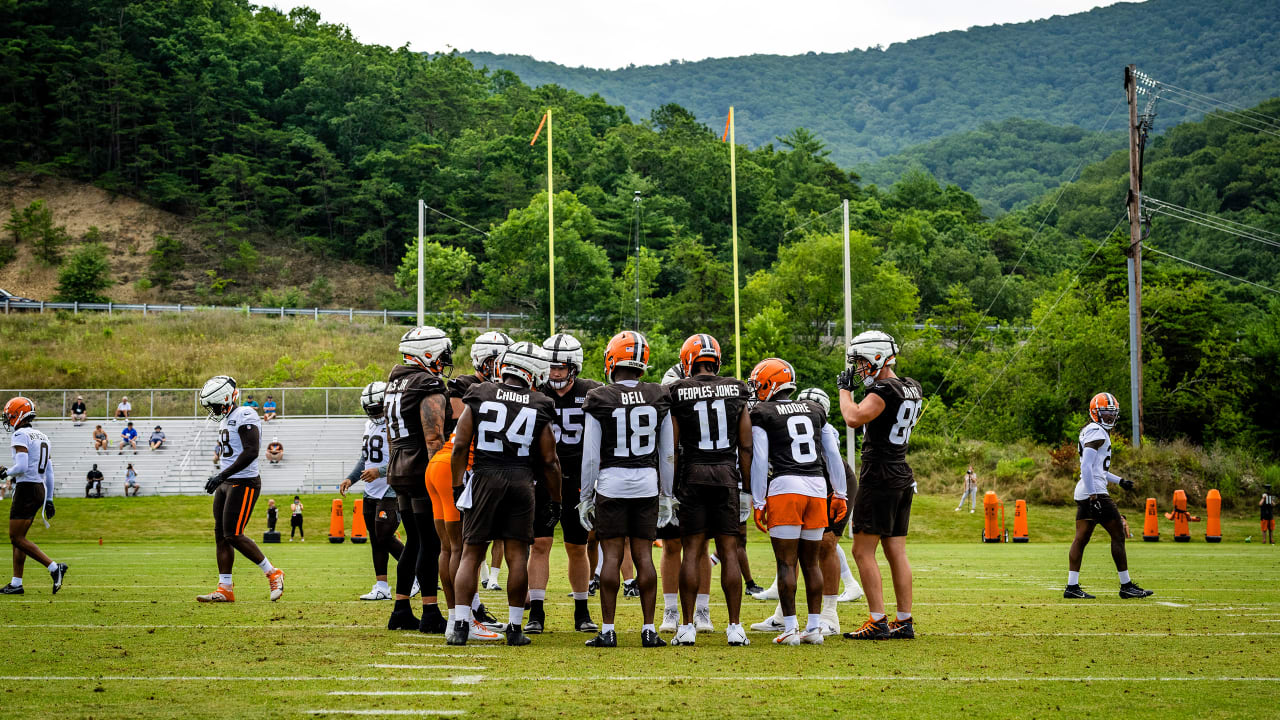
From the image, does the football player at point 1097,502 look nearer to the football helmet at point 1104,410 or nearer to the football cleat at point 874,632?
the football helmet at point 1104,410

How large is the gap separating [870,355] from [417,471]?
14.0ft

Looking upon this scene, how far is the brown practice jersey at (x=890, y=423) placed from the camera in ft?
33.0

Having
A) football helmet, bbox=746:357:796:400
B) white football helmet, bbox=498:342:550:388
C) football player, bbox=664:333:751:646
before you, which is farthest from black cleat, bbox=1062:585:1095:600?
white football helmet, bbox=498:342:550:388

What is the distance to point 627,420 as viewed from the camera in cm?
909

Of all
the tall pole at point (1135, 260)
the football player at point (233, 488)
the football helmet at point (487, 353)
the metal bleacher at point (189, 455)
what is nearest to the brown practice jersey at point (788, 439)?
the football helmet at point (487, 353)

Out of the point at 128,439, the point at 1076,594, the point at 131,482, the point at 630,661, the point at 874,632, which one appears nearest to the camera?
the point at 630,661

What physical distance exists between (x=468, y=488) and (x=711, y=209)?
3103 inches

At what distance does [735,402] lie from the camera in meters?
9.45

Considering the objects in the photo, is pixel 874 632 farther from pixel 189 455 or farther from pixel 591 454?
pixel 189 455

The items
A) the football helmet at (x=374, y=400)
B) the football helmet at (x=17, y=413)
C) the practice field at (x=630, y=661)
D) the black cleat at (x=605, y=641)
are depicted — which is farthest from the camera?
the football helmet at (x=17, y=413)

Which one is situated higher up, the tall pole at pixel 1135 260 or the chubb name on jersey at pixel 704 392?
the tall pole at pixel 1135 260

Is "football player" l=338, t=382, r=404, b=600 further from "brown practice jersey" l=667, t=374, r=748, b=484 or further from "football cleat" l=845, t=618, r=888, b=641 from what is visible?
"football cleat" l=845, t=618, r=888, b=641

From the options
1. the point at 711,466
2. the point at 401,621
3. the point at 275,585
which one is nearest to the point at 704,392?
the point at 711,466

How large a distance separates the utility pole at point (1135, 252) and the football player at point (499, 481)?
3038 cm
